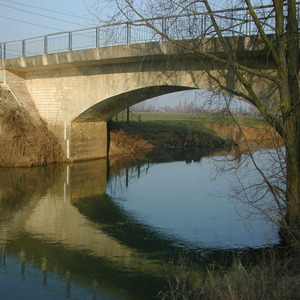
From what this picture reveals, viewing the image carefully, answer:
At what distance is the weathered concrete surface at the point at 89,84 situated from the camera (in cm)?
1286

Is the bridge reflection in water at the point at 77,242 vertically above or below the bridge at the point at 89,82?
Result: below

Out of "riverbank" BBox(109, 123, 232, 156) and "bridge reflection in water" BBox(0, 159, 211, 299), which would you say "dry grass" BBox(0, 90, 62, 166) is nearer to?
"bridge reflection in water" BBox(0, 159, 211, 299)

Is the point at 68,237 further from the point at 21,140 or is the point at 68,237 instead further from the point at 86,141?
the point at 86,141

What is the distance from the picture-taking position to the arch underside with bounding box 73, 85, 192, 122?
15.0 metres

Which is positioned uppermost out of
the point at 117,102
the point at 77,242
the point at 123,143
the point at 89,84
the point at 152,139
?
the point at 89,84

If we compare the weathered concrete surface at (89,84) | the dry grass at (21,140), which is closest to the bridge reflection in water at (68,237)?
the dry grass at (21,140)

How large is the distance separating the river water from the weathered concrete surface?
2.87 metres

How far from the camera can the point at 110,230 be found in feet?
27.9

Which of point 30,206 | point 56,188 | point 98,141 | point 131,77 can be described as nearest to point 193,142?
point 98,141

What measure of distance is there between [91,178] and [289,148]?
845 cm

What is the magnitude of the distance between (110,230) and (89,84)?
842cm

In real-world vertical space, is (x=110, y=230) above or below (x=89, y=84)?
below

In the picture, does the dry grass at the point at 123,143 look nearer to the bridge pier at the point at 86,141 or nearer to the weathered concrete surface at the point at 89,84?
the bridge pier at the point at 86,141

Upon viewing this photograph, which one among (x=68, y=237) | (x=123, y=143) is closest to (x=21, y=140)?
(x=123, y=143)
